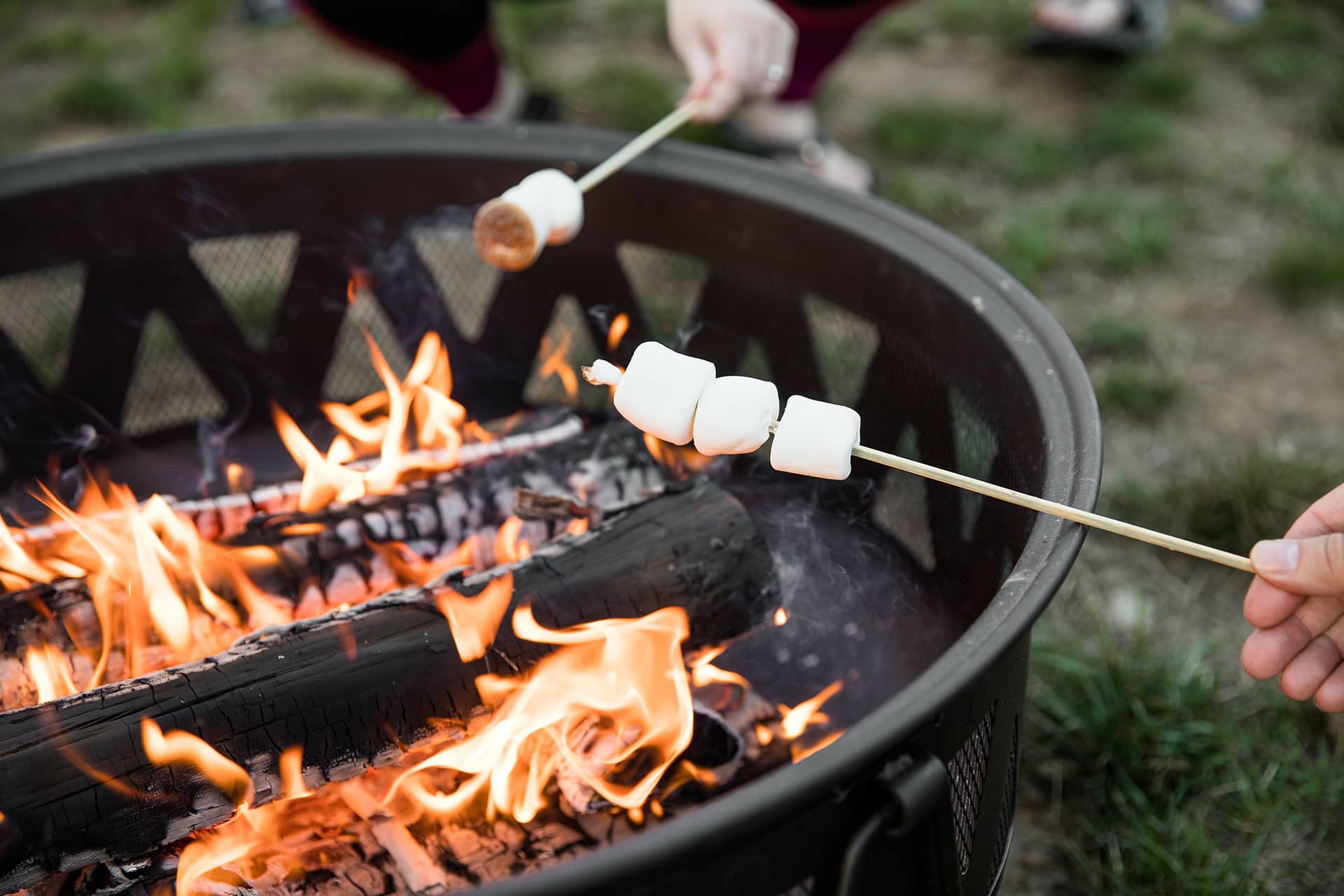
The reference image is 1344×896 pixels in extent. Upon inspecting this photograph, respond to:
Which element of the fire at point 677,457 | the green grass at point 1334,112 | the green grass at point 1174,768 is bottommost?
the green grass at point 1174,768

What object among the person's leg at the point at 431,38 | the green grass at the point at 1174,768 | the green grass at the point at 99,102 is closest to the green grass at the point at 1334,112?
the green grass at the point at 1174,768

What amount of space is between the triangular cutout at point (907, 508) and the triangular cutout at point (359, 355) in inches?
32.8

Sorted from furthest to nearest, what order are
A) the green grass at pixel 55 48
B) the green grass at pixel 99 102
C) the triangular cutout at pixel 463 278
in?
Answer: the green grass at pixel 55 48 < the green grass at pixel 99 102 < the triangular cutout at pixel 463 278

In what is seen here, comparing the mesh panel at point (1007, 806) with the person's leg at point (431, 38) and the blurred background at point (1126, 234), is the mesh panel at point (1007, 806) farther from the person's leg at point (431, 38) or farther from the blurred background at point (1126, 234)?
the person's leg at point (431, 38)

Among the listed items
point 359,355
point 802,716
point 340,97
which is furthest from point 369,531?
point 340,97

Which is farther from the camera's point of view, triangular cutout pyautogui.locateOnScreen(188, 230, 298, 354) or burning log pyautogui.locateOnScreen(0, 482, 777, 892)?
triangular cutout pyautogui.locateOnScreen(188, 230, 298, 354)

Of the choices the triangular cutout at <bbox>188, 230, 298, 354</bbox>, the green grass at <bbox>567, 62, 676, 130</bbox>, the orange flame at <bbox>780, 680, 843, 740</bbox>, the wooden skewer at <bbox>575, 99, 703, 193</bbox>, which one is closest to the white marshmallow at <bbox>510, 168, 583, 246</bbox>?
the wooden skewer at <bbox>575, 99, 703, 193</bbox>

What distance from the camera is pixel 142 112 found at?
3.34 metres

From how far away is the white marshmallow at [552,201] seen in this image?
1.41 meters

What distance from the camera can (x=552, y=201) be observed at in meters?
1.43

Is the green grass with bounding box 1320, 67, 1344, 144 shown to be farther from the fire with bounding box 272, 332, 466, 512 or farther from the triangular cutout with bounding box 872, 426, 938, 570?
the fire with bounding box 272, 332, 466, 512

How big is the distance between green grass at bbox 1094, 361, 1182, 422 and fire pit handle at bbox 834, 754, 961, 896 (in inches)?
62.3

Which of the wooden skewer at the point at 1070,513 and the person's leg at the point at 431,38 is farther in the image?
the person's leg at the point at 431,38

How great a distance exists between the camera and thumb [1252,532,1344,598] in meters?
0.94
